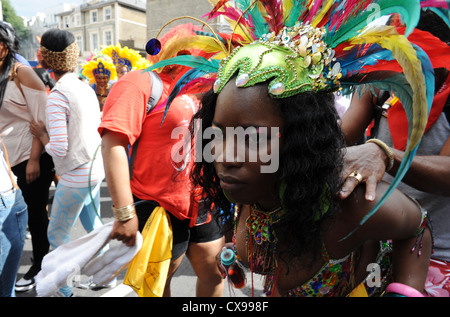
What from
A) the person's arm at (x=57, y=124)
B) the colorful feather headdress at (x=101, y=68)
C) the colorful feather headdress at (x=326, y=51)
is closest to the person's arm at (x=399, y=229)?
the colorful feather headdress at (x=326, y=51)

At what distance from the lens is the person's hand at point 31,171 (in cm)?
288

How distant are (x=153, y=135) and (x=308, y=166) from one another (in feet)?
3.78

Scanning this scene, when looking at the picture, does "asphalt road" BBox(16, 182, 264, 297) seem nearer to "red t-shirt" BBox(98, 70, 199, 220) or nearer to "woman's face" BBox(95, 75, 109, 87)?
"red t-shirt" BBox(98, 70, 199, 220)

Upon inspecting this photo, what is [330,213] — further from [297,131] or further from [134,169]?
[134,169]

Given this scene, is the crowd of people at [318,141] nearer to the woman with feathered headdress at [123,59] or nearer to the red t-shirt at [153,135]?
the red t-shirt at [153,135]

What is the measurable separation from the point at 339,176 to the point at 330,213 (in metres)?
0.11

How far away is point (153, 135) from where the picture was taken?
1.89m

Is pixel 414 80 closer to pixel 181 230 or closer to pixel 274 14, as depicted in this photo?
pixel 274 14

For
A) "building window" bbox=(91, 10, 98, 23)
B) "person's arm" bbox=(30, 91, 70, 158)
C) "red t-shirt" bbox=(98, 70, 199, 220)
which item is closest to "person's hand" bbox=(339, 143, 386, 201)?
"red t-shirt" bbox=(98, 70, 199, 220)

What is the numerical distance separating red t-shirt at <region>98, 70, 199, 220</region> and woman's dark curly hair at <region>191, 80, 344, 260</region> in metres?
0.94

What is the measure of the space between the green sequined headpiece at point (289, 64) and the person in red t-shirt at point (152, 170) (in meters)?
0.86

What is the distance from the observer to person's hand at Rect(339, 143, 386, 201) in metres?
0.96

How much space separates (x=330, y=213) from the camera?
0.98m

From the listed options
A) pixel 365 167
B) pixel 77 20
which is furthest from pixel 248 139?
pixel 77 20
